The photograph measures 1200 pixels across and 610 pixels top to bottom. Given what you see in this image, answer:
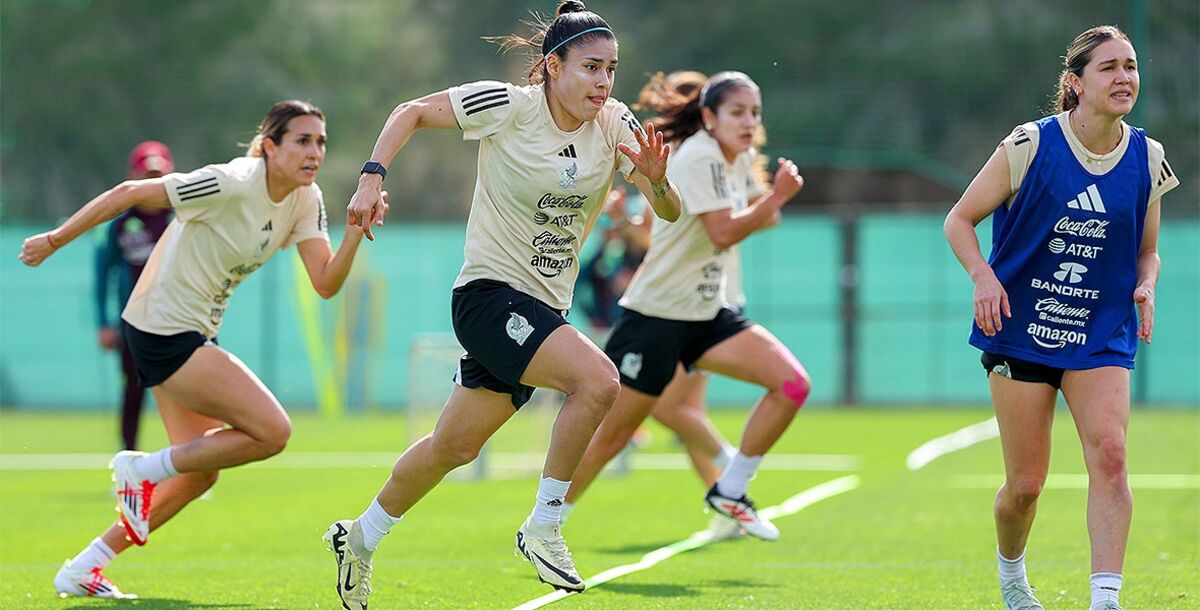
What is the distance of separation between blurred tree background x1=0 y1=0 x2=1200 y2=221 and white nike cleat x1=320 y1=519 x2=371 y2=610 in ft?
35.8

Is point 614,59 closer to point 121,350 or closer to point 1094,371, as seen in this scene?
point 1094,371

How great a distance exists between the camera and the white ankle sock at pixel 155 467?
6.41 meters

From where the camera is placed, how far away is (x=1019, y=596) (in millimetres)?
5609

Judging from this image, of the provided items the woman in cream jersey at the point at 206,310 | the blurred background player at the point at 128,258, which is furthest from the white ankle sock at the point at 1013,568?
the blurred background player at the point at 128,258

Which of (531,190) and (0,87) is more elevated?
(0,87)

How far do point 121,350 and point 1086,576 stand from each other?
20.8 ft

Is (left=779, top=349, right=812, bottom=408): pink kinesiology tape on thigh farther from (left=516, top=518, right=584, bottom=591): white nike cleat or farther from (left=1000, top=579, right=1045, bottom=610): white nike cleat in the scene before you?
(left=516, top=518, right=584, bottom=591): white nike cleat

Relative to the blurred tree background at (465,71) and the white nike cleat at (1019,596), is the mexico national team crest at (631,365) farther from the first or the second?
the blurred tree background at (465,71)

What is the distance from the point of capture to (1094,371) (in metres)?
5.25

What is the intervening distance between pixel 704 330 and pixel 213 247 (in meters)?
2.44

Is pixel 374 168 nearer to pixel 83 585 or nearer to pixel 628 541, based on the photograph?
pixel 83 585

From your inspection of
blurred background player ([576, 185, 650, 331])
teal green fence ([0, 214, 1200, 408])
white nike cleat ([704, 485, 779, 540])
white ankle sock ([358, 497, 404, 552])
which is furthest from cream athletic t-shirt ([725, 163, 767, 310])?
teal green fence ([0, 214, 1200, 408])

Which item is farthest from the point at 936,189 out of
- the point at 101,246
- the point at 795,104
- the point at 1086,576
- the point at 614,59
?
the point at 614,59

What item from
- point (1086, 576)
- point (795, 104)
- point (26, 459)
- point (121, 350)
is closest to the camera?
point (1086, 576)
